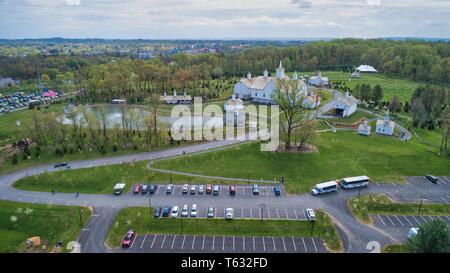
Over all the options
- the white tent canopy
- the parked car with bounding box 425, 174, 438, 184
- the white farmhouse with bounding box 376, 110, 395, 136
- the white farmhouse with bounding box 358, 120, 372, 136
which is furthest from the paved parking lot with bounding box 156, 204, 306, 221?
the white tent canopy

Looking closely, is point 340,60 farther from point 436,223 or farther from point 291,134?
point 436,223

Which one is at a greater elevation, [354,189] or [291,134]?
[291,134]

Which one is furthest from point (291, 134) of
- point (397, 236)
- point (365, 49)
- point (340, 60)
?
point (365, 49)

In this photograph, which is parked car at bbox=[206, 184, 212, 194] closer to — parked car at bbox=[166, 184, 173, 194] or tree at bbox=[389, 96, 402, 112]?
parked car at bbox=[166, 184, 173, 194]

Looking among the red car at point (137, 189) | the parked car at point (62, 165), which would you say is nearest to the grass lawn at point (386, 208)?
the red car at point (137, 189)

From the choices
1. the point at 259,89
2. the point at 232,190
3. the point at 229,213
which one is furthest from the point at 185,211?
the point at 259,89

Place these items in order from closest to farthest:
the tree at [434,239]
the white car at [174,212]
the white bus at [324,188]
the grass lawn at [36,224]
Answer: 1. the tree at [434,239]
2. the grass lawn at [36,224]
3. the white car at [174,212]
4. the white bus at [324,188]

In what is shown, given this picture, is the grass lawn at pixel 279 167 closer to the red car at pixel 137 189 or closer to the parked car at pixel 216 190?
the red car at pixel 137 189
